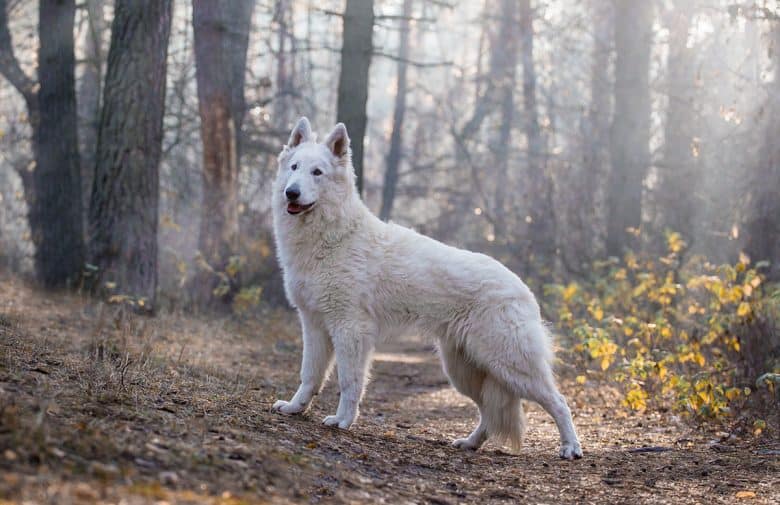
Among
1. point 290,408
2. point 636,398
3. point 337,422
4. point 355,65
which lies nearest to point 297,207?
point 290,408

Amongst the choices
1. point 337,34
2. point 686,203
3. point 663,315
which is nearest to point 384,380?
point 663,315

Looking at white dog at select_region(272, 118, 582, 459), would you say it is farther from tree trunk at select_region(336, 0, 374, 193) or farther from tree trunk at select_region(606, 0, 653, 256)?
tree trunk at select_region(606, 0, 653, 256)

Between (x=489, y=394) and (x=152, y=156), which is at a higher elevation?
(x=152, y=156)

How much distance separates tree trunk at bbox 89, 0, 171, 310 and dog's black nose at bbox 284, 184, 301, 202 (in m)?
4.20

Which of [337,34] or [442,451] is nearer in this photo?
[442,451]

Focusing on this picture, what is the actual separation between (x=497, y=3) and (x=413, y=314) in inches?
808

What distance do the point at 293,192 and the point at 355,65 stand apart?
6.05 m

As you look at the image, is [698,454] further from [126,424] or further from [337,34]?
[337,34]

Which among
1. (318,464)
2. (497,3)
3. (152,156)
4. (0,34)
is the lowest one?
(318,464)

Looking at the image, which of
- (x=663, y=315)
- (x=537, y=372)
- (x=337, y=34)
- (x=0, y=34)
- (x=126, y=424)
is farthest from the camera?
(x=337, y=34)

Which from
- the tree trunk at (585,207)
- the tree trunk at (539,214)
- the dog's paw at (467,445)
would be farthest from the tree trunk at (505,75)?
the dog's paw at (467,445)

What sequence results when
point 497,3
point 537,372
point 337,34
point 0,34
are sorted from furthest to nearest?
point 497,3, point 337,34, point 0,34, point 537,372

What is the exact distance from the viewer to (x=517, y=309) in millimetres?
5309

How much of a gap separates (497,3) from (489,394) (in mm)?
20632
